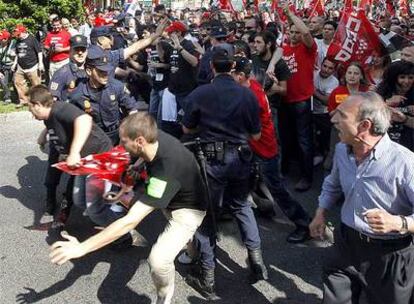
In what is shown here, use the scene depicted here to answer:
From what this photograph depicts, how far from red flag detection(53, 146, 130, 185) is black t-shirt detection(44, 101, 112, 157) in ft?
1.33

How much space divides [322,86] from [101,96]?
287 centimetres

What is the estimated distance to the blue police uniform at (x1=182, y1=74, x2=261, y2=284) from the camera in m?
3.93

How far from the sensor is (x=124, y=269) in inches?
171

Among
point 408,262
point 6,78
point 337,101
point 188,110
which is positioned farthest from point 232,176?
point 6,78

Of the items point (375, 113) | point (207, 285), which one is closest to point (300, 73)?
point (207, 285)

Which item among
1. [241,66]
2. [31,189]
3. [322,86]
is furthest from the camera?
[322,86]

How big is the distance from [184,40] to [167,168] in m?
4.27

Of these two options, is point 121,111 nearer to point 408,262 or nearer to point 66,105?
point 66,105

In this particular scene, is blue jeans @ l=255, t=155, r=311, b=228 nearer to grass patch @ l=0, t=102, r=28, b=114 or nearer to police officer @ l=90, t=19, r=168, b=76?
police officer @ l=90, t=19, r=168, b=76

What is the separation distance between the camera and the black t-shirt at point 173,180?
124 inches

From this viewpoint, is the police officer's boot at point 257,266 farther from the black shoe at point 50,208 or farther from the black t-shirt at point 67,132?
the black shoe at point 50,208

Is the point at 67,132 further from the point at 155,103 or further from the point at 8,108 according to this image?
the point at 8,108

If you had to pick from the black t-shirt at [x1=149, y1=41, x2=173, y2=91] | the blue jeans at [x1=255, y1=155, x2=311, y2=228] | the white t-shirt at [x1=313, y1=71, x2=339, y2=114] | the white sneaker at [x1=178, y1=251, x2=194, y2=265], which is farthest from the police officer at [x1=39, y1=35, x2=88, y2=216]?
the white t-shirt at [x1=313, y1=71, x2=339, y2=114]

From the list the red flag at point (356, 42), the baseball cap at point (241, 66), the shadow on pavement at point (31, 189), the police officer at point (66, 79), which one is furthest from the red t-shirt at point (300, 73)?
the shadow on pavement at point (31, 189)
